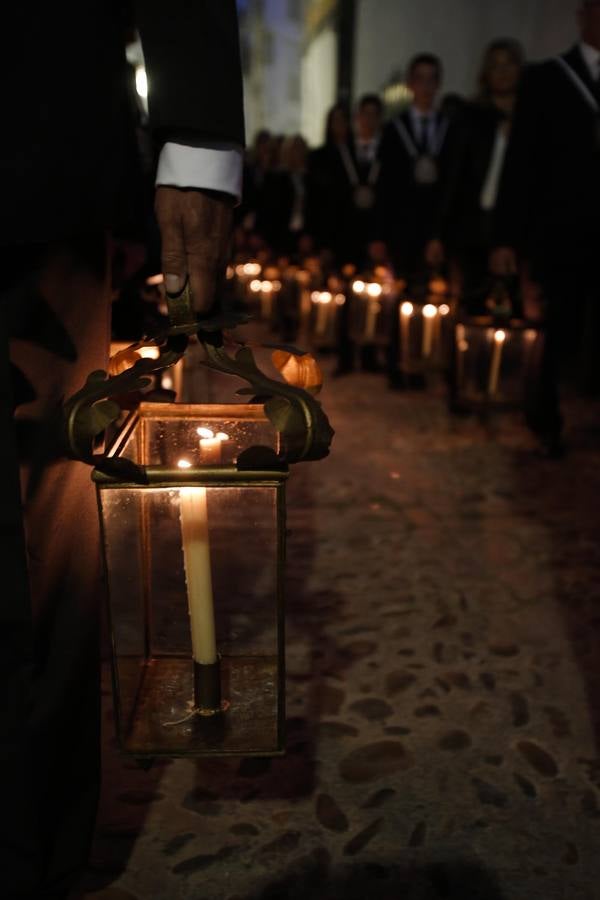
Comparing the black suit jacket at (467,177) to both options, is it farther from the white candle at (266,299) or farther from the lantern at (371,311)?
the white candle at (266,299)

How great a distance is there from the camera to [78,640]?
955mm

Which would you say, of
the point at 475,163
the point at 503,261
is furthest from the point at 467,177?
the point at 503,261

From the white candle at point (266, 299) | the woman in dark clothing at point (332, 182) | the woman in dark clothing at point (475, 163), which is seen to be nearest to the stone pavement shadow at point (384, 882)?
the woman in dark clothing at point (475, 163)

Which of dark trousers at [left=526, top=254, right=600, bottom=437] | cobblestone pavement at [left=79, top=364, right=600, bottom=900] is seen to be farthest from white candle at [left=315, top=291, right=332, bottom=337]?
cobblestone pavement at [left=79, top=364, right=600, bottom=900]

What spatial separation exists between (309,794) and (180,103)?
961mm

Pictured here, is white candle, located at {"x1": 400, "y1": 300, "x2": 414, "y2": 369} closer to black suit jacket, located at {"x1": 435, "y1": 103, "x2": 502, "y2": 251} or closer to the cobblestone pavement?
the cobblestone pavement

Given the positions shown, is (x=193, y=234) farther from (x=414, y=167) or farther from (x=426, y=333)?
(x=414, y=167)

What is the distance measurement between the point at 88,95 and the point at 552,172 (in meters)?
2.49

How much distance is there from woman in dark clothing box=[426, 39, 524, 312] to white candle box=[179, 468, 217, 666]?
2902 mm

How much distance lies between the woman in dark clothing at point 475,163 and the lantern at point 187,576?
2.74 meters

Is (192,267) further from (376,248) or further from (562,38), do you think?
(562,38)

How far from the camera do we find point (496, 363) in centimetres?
261

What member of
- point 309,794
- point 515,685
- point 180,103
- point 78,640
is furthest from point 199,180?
point 515,685

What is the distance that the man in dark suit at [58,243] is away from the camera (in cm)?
79
